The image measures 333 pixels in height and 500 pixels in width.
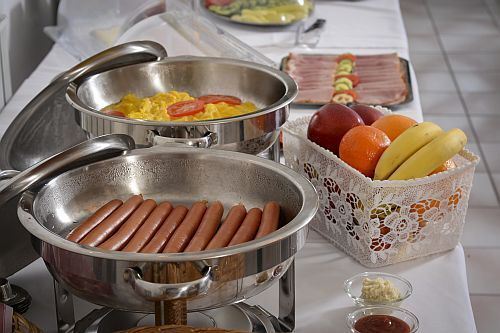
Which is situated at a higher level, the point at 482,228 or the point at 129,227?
the point at 129,227

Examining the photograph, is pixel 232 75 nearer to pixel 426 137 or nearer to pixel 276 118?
pixel 276 118

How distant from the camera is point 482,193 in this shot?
114 inches

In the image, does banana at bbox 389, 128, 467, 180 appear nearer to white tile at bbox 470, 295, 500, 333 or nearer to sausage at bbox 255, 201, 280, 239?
sausage at bbox 255, 201, 280, 239

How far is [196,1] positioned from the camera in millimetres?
2635

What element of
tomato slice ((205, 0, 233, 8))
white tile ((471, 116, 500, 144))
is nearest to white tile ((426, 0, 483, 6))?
white tile ((471, 116, 500, 144))

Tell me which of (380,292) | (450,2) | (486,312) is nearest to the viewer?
(380,292)

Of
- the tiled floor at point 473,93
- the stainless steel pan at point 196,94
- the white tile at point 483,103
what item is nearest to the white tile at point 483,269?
the tiled floor at point 473,93

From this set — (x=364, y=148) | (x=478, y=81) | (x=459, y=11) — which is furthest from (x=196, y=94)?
(x=459, y=11)

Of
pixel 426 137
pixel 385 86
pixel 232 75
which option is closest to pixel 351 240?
pixel 426 137

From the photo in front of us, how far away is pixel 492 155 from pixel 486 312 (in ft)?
3.64

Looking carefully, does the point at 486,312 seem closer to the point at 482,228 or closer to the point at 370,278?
the point at 482,228

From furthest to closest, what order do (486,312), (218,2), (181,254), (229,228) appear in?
(218,2) → (486,312) → (229,228) → (181,254)

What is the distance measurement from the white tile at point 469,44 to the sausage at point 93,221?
3.59 m

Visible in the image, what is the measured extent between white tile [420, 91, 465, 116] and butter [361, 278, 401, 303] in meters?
2.51
